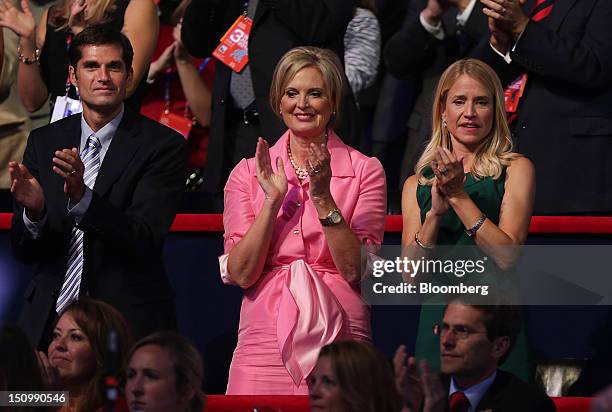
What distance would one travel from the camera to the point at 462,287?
488cm

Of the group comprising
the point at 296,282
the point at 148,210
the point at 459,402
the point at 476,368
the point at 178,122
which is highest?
the point at 178,122

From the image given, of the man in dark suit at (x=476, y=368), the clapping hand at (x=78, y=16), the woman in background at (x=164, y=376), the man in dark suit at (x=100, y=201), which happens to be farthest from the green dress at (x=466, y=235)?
the clapping hand at (x=78, y=16)

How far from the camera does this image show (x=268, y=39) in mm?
6266

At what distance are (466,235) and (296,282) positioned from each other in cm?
59

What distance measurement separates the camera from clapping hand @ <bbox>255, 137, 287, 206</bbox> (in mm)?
5109

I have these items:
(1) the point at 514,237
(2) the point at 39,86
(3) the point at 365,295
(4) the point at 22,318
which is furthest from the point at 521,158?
(2) the point at 39,86

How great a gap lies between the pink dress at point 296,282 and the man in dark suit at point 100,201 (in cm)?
26

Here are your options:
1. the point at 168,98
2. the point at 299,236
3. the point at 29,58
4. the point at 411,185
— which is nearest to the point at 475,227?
the point at 411,185

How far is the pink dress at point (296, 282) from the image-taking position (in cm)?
507

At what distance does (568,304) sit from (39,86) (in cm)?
255

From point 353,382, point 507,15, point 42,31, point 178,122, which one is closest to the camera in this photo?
point 353,382

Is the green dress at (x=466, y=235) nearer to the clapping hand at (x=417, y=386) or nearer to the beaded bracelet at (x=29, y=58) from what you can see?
the clapping hand at (x=417, y=386)

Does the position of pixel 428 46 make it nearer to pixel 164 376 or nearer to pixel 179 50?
pixel 179 50

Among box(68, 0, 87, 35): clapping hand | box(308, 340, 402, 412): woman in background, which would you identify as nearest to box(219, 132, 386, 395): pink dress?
box(308, 340, 402, 412): woman in background
